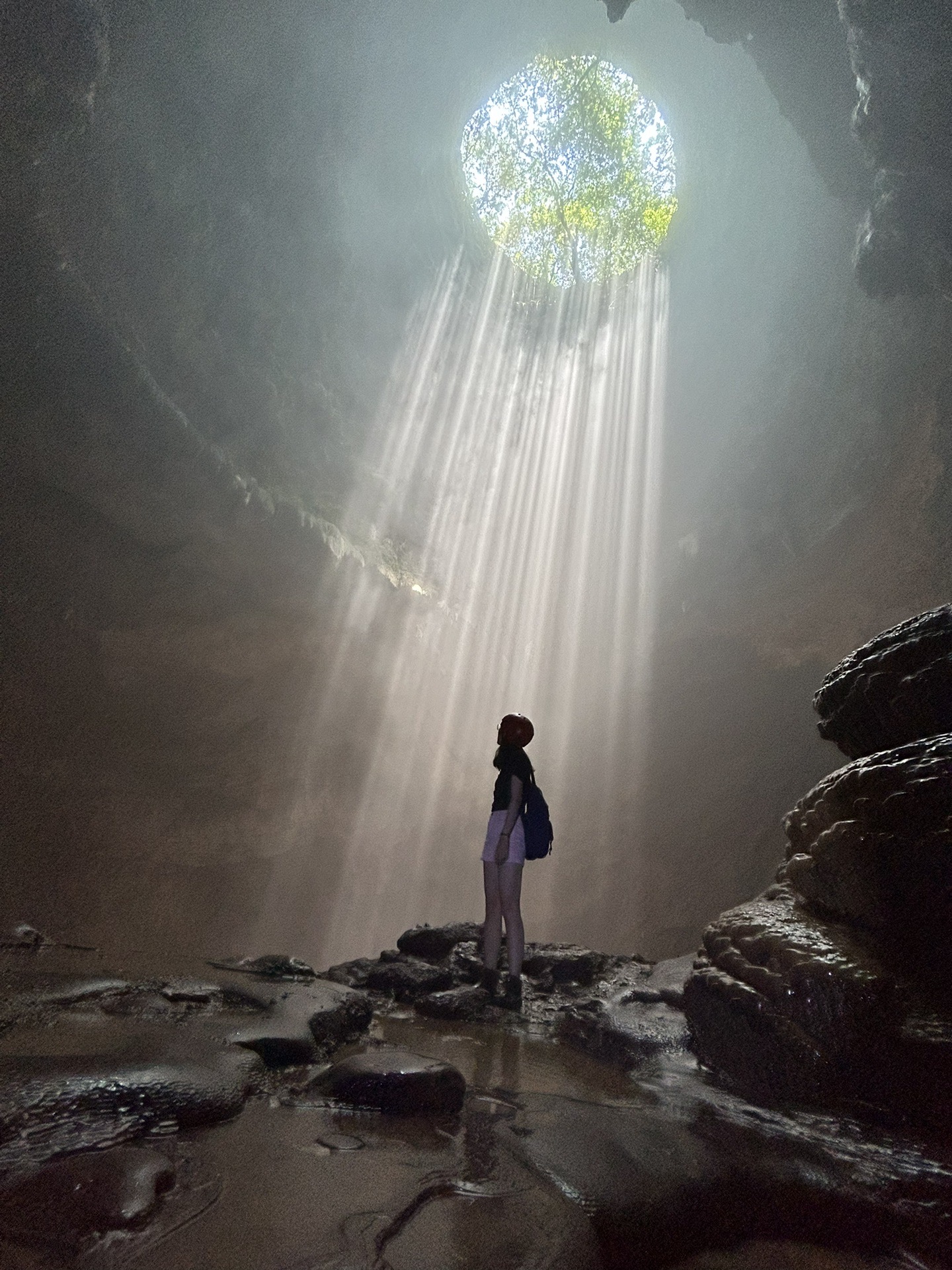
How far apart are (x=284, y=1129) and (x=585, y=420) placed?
17.2 metres

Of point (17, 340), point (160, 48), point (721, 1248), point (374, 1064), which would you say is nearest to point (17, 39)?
point (160, 48)

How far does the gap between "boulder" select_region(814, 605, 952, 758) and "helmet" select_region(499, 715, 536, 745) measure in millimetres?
1924

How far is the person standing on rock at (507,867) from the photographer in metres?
4.12

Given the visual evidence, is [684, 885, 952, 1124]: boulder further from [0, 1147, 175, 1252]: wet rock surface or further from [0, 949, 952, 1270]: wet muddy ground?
[0, 1147, 175, 1252]: wet rock surface

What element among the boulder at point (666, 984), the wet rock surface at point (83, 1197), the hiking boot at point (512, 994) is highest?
the boulder at point (666, 984)

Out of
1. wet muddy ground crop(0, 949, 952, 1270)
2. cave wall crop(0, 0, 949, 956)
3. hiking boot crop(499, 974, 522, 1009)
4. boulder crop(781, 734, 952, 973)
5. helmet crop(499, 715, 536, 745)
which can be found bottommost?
wet muddy ground crop(0, 949, 952, 1270)

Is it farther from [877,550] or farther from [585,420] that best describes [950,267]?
[585,420]

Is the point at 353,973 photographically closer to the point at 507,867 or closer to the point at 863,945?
the point at 507,867

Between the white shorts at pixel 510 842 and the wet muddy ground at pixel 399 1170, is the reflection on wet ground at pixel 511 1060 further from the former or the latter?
the white shorts at pixel 510 842

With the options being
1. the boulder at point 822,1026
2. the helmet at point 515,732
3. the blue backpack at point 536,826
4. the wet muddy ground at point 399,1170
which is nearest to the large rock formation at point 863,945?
the boulder at point 822,1026

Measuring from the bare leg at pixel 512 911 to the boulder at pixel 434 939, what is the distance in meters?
1.31

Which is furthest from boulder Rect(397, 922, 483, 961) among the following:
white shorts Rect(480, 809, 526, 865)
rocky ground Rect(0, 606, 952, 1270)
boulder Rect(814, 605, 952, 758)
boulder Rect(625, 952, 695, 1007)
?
boulder Rect(814, 605, 952, 758)

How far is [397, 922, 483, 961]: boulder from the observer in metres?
5.45

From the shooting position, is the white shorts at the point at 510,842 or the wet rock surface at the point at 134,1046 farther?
the white shorts at the point at 510,842
